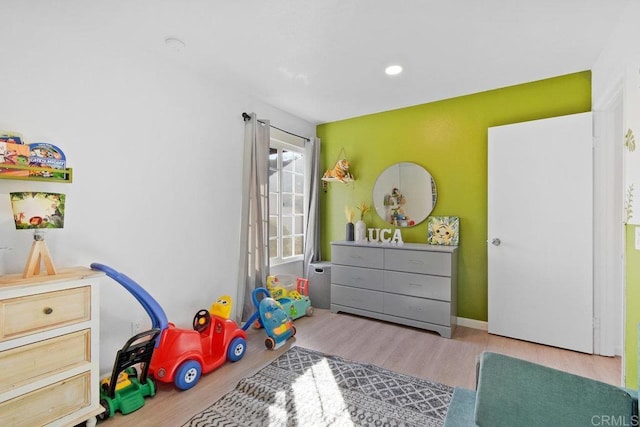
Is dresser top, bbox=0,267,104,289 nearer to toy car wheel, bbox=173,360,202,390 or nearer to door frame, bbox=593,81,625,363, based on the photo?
toy car wheel, bbox=173,360,202,390

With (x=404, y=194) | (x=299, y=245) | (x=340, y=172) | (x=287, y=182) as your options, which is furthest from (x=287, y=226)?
(x=404, y=194)

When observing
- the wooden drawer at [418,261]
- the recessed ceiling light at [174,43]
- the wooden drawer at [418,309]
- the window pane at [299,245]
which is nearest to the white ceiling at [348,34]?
the recessed ceiling light at [174,43]

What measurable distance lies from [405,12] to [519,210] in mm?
2026

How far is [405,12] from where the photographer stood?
1796mm

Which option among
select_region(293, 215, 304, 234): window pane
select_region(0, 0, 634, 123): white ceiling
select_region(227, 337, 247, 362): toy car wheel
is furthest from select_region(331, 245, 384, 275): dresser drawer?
select_region(0, 0, 634, 123): white ceiling

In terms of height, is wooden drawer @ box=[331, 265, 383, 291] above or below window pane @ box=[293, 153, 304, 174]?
below

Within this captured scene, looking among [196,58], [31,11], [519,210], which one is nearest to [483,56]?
[519,210]

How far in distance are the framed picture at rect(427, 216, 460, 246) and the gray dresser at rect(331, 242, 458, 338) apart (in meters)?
0.16

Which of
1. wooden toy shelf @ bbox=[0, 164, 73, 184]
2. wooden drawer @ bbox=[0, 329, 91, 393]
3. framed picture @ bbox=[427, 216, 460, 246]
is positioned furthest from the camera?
framed picture @ bbox=[427, 216, 460, 246]

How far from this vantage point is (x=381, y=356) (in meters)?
2.43

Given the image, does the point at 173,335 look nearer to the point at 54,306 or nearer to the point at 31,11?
the point at 54,306

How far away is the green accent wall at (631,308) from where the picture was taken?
1595mm

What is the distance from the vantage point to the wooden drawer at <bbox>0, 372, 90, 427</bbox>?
4.43 ft

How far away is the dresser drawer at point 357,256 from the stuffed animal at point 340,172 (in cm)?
89
